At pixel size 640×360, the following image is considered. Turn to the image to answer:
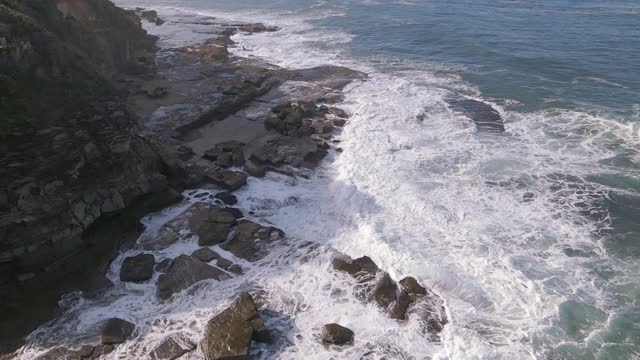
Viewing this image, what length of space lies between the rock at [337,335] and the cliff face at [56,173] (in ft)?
31.0

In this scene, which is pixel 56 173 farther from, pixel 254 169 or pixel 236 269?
pixel 254 169

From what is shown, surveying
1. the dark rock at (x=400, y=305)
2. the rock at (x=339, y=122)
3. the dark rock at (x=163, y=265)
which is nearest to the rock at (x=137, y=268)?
the dark rock at (x=163, y=265)

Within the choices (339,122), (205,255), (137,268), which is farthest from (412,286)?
(339,122)

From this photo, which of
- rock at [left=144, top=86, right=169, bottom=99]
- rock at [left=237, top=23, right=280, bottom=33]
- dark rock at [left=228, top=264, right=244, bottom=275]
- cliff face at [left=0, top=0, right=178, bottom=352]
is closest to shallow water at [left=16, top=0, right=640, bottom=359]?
dark rock at [left=228, top=264, right=244, bottom=275]

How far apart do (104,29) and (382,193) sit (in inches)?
1005

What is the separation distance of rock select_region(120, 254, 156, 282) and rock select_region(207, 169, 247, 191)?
5.82 meters

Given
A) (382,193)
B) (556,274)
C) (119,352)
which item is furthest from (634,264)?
(119,352)

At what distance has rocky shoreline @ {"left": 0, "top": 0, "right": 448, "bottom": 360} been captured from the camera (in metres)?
15.2

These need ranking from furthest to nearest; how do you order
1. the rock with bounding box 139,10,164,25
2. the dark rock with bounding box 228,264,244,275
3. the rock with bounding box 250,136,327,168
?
the rock with bounding box 139,10,164,25
the rock with bounding box 250,136,327,168
the dark rock with bounding box 228,264,244,275

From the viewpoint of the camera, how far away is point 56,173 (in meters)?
17.3

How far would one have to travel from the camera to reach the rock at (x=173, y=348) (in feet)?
47.0

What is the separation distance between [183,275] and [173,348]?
136 inches

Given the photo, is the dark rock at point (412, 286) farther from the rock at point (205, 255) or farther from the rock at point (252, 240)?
the rock at point (205, 255)

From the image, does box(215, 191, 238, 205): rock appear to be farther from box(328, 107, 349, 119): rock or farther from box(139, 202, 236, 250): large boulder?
box(328, 107, 349, 119): rock
